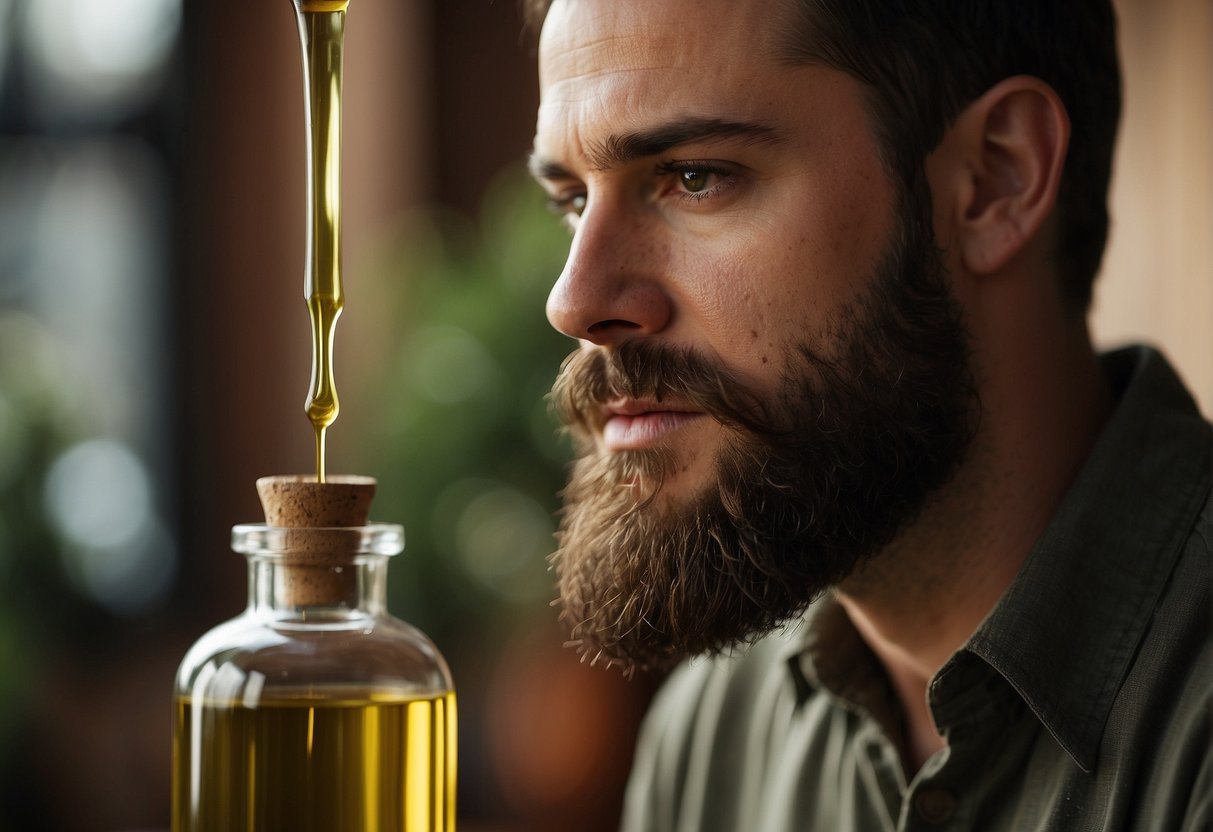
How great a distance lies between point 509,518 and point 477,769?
0.90 m

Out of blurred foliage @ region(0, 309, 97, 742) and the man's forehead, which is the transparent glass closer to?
the man's forehead

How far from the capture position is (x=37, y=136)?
132 inches

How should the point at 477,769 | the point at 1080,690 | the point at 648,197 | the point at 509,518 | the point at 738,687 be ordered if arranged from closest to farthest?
the point at 1080,690
the point at 648,197
the point at 738,687
the point at 509,518
the point at 477,769

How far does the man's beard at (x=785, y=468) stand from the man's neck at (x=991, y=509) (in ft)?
0.12

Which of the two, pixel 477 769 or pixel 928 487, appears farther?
pixel 477 769

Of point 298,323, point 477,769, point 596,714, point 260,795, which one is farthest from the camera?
point 298,323

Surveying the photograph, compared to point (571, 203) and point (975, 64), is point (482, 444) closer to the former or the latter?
point (571, 203)

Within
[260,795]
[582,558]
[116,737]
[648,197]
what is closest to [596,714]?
[116,737]

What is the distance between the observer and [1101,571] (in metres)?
1.08

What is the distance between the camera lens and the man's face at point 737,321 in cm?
108

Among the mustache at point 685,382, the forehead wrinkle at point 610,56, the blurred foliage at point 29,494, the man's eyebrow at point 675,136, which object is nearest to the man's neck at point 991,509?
the mustache at point 685,382

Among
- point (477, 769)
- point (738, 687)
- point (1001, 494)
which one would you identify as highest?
point (1001, 494)

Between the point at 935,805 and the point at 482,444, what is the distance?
1.64 meters

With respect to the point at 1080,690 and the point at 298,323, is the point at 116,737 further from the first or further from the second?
the point at 1080,690
